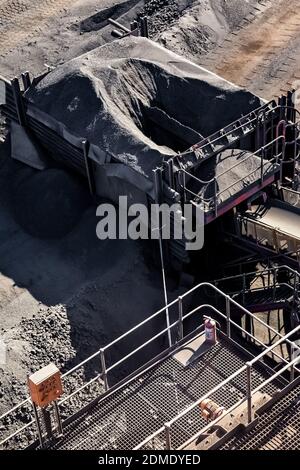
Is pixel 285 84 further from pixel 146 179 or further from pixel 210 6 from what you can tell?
pixel 146 179

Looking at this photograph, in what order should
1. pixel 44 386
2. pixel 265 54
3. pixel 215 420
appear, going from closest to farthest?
pixel 215 420, pixel 44 386, pixel 265 54

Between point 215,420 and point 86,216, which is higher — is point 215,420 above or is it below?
above

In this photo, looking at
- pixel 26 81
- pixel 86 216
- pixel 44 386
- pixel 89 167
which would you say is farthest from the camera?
pixel 26 81

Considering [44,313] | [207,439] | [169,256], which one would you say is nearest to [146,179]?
[169,256]

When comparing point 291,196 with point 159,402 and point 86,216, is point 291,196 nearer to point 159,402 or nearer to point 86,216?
point 86,216

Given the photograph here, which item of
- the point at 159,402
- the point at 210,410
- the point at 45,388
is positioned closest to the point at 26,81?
the point at 159,402

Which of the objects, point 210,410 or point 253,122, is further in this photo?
point 253,122
